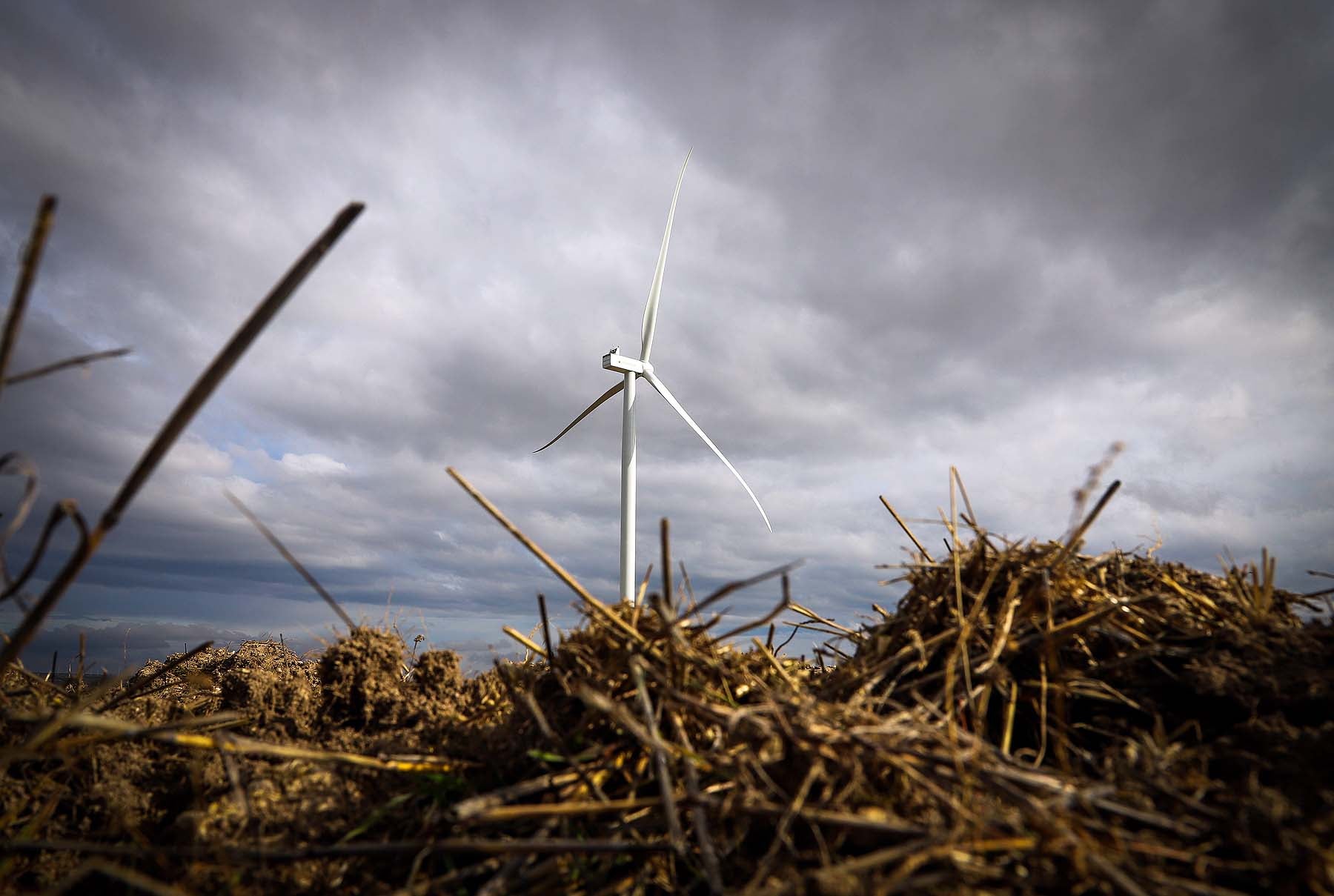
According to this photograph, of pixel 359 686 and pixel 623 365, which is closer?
pixel 359 686

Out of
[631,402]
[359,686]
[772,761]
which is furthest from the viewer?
[631,402]

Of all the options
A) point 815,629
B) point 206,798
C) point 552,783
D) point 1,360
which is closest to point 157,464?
point 1,360

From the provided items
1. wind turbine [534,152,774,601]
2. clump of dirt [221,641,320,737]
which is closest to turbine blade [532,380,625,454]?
wind turbine [534,152,774,601]

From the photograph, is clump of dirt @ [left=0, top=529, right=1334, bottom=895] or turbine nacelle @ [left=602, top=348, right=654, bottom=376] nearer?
clump of dirt @ [left=0, top=529, right=1334, bottom=895]

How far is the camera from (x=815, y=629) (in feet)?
16.1

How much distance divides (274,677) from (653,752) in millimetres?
3335

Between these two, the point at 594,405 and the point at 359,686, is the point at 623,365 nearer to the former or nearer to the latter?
the point at 594,405

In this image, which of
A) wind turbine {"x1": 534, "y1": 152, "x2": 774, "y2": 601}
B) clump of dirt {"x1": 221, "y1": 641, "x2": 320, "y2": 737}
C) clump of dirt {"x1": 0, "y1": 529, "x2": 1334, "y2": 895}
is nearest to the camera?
clump of dirt {"x1": 0, "y1": 529, "x2": 1334, "y2": 895}

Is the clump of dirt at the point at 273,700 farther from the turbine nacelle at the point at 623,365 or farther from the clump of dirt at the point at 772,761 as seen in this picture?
the turbine nacelle at the point at 623,365

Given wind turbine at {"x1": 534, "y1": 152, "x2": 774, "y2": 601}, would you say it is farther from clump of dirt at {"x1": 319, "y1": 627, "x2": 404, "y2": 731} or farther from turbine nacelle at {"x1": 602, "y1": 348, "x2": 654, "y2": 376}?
clump of dirt at {"x1": 319, "y1": 627, "x2": 404, "y2": 731}

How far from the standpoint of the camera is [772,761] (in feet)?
8.87

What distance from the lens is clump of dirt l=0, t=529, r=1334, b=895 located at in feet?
7.75

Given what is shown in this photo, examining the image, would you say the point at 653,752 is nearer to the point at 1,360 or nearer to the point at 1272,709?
the point at 1,360

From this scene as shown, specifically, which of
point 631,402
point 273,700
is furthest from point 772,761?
point 631,402
